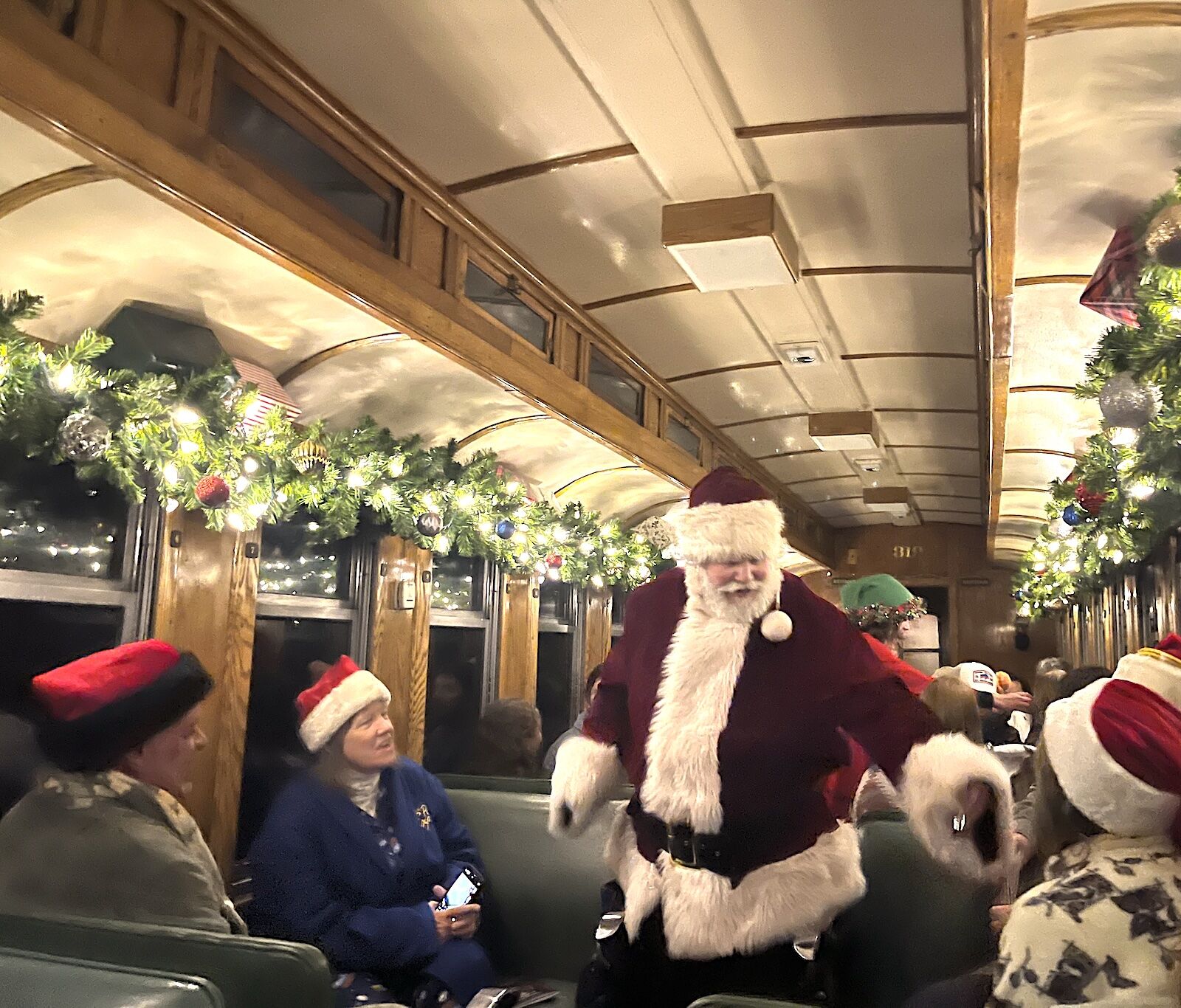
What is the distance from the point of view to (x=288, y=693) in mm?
3775

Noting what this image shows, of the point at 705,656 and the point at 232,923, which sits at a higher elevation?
the point at 705,656

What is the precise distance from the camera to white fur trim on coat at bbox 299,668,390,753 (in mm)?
2545

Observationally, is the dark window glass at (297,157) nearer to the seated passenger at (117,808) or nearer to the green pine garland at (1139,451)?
the seated passenger at (117,808)

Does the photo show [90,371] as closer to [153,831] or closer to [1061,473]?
[153,831]

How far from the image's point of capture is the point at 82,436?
231 centimetres

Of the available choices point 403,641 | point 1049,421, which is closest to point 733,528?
point 403,641

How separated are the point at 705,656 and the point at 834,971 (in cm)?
81

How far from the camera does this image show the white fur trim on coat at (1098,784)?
4.59 feet

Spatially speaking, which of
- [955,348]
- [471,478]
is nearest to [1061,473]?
[955,348]

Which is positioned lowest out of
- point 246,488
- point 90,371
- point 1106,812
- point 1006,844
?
point 1006,844

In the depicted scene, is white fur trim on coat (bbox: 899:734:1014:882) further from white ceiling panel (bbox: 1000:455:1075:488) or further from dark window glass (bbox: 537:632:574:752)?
white ceiling panel (bbox: 1000:455:1075:488)

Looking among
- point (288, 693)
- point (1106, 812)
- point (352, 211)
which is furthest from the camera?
point (288, 693)

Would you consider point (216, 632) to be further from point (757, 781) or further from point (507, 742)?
point (757, 781)

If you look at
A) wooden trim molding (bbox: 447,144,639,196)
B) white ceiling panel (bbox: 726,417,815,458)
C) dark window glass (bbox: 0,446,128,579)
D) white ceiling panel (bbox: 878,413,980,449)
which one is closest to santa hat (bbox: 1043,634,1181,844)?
wooden trim molding (bbox: 447,144,639,196)
